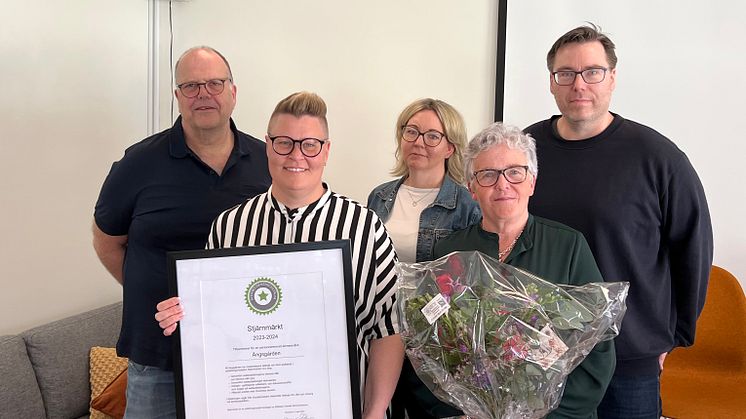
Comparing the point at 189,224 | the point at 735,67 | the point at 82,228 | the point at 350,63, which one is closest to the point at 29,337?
the point at 82,228

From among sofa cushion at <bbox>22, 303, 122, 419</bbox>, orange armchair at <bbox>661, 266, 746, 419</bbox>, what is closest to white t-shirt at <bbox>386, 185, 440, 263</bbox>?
orange armchair at <bbox>661, 266, 746, 419</bbox>

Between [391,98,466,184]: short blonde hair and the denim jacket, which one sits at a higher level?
[391,98,466,184]: short blonde hair

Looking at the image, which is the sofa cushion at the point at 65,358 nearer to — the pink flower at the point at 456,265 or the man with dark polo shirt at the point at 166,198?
the man with dark polo shirt at the point at 166,198

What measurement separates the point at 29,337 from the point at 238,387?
182cm

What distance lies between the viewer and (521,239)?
1.87 metres

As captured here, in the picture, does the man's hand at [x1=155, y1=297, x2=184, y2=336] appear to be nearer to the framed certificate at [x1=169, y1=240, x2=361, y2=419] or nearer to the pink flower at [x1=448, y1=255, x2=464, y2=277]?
the framed certificate at [x1=169, y1=240, x2=361, y2=419]

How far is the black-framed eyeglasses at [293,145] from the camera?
72.0 inches

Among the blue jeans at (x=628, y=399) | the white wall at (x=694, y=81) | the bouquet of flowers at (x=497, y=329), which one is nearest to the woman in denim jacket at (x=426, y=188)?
the blue jeans at (x=628, y=399)

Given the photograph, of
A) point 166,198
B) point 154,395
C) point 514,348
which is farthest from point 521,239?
point 154,395

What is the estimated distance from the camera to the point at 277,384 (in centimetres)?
173

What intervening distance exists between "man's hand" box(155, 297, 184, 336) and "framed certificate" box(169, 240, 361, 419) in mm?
24

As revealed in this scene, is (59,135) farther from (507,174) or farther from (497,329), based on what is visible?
(497,329)

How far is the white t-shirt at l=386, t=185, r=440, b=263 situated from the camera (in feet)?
8.26

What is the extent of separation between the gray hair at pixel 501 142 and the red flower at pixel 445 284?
1.46 ft
